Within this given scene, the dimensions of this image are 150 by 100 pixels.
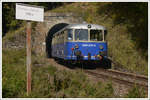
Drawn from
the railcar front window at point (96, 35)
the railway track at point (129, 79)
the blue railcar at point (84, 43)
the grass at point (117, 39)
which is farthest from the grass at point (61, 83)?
the railcar front window at point (96, 35)

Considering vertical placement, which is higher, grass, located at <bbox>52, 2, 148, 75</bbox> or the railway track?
grass, located at <bbox>52, 2, 148, 75</bbox>

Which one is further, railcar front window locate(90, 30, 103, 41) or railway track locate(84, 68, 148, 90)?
railcar front window locate(90, 30, 103, 41)

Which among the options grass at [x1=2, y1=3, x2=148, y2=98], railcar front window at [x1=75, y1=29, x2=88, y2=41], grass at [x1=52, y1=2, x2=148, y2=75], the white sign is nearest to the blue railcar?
railcar front window at [x1=75, y1=29, x2=88, y2=41]

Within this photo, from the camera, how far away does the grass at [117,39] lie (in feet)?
44.2

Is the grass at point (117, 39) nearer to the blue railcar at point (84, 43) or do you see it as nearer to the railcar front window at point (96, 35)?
the blue railcar at point (84, 43)

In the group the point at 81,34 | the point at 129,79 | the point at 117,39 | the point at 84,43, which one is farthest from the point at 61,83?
the point at 117,39

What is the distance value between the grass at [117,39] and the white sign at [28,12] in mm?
8306

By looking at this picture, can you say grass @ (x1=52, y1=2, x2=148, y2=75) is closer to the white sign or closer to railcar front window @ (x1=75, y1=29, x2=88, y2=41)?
railcar front window @ (x1=75, y1=29, x2=88, y2=41)

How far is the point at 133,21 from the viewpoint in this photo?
57.7ft

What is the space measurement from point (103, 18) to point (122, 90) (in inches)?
541

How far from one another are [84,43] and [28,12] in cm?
730

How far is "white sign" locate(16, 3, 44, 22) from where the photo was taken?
5.68 meters

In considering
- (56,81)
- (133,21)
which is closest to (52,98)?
(56,81)

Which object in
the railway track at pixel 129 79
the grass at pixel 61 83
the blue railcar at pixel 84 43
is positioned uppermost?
the blue railcar at pixel 84 43
